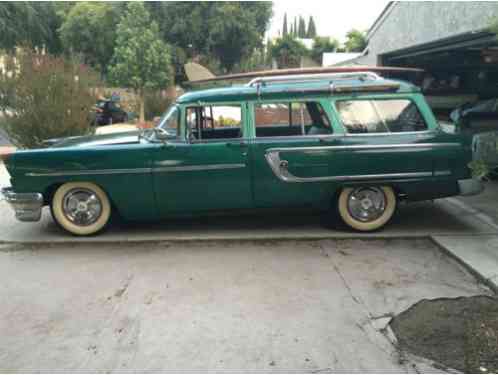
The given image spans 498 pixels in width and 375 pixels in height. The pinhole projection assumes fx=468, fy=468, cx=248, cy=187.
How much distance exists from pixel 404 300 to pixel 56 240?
399 cm

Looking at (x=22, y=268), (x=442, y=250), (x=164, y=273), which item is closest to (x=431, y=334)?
(x=442, y=250)

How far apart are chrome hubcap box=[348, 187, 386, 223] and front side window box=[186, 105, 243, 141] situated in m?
1.59

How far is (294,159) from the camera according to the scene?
5.42m

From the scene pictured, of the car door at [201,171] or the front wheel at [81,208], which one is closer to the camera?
the car door at [201,171]

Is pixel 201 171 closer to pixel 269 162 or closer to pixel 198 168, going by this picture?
pixel 198 168

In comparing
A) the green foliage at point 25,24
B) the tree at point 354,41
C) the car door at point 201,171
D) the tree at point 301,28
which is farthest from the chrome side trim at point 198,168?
the tree at point 301,28

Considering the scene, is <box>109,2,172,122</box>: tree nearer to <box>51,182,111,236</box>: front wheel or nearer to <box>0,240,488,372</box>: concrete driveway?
Answer: <box>51,182,111,236</box>: front wheel

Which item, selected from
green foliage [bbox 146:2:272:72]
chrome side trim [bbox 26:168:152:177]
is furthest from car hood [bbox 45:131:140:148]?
green foliage [bbox 146:2:272:72]

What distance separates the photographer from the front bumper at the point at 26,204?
5445 mm

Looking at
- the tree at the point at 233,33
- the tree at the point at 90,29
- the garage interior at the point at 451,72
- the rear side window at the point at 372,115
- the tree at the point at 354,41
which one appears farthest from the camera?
the tree at the point at 354,41

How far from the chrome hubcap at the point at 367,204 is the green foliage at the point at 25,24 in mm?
18789

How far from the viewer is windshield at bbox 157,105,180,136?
5555 mm

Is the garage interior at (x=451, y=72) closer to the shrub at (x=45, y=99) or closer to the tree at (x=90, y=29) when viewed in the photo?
the shrub at (x=45, y=99)

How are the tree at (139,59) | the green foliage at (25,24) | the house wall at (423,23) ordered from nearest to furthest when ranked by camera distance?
the house wall at (423,23), the tree at (139,59), the green foliage at (25,24)
